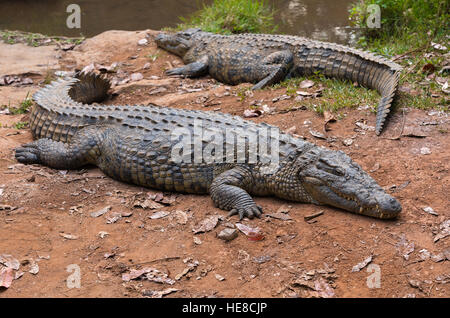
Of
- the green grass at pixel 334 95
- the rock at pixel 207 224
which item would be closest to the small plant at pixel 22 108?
the green grass at pixel 334 95

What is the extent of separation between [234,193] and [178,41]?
5.49 metres

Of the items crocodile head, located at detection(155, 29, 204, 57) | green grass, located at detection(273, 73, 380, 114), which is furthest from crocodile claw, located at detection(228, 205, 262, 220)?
crocodile head, located at detection(155, 29, 204, 57)

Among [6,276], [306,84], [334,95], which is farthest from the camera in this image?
[306,84]

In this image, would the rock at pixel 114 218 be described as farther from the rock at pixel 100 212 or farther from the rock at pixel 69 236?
the rock at pixel 69 236

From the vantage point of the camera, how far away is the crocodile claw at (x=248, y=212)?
4.40 metres

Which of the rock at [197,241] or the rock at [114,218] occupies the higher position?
the rock at [197,241]

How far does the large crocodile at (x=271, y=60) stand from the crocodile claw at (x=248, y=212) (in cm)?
274

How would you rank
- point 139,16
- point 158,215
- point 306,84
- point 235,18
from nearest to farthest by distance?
point 158,215 → point 306,84 → point 235,18 → point 139,16

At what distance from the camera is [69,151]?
5402 mm

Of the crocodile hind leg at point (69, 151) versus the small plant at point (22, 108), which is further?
the small plant at point (22, 108)

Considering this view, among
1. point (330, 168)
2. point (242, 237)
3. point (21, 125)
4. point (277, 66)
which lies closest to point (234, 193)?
point (242, 237)

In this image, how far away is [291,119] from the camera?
20.1ft

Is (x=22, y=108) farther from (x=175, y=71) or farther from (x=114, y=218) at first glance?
(x=114, y=218)
